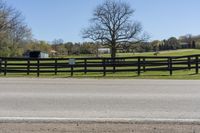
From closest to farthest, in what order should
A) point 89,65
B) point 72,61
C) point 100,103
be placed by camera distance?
point 100,103
point 72,61
point 89,65

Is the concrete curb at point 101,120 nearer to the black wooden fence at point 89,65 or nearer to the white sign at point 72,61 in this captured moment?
the black wooden fence at point 89,65

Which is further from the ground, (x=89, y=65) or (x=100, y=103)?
(x=89, y=65)

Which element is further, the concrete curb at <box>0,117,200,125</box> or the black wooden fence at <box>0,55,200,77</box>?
the black wooden fence at <box>0,55,200,77</box>

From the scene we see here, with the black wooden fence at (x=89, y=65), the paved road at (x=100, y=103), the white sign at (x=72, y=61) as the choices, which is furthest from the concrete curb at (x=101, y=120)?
the white sign at (x=72, y=61)

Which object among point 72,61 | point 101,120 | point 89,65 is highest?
point 72,61

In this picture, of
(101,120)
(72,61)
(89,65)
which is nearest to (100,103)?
(101,120)

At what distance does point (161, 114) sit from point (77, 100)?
298 cm

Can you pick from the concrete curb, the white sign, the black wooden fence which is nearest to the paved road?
the concrete curb

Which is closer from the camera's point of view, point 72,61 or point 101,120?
point 101,120

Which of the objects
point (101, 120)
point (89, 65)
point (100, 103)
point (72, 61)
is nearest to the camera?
point (101, 120)

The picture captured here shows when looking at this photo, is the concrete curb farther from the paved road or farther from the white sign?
the white sign

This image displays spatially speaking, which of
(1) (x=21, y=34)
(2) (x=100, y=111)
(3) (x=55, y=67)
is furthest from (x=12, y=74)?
Result: (1) (x=21, y=34)

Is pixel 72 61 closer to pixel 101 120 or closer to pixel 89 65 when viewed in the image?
pixel 89 65

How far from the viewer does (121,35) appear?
216ft
